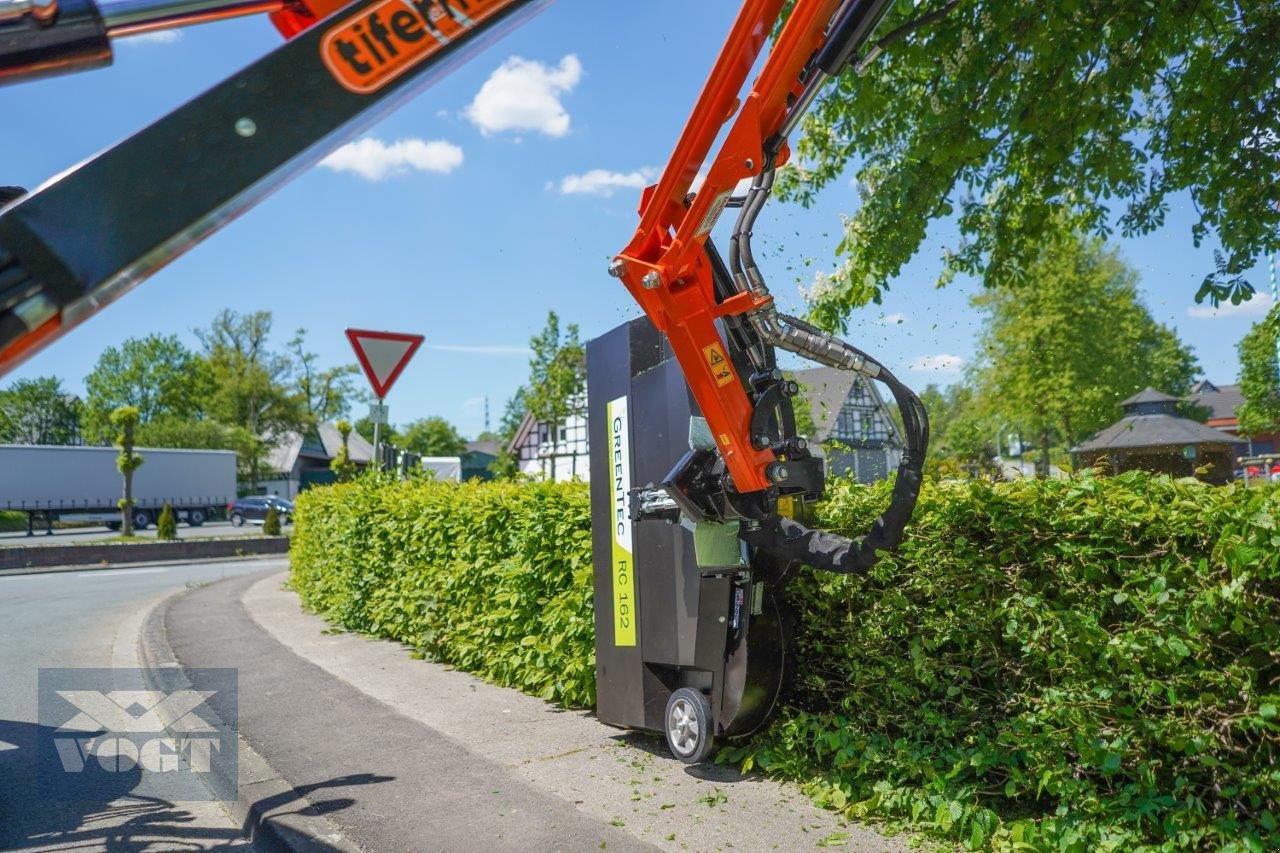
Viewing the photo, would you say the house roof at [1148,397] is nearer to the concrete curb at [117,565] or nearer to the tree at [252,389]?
the concrete curb at [117,565]

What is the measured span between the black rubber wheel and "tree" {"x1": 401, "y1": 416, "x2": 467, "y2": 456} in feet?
301

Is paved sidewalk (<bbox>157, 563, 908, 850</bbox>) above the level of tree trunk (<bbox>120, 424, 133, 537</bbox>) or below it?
below

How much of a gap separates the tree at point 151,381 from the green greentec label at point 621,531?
248 ft

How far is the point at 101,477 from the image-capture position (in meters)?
39.7

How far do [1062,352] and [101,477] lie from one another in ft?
128

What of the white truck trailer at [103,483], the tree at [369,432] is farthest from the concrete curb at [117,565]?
the tree at [369,432]

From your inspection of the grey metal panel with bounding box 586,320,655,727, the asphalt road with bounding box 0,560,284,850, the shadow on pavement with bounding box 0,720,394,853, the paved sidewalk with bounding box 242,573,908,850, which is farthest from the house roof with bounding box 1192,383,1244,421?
the shadow on pavement with bounding box 0,720,394,853

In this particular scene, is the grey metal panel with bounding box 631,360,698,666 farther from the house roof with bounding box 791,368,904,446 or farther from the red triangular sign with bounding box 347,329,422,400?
the red triangular sign with bounding box 347,329,422,400

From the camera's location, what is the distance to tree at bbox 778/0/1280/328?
6.79m

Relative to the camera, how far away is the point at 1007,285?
932 cm

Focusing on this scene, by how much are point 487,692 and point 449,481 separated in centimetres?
310

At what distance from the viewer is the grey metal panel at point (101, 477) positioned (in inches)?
1446

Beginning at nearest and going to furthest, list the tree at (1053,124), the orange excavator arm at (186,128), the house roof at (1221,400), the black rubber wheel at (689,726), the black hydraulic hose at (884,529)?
1. the orange excavator arm at (186,128)
2. the black hydraulic hose at (884,529)
3. the black rubber wheel at (689,726)
4. the tree at (1053,124)
5. the house roof at (1221,400)

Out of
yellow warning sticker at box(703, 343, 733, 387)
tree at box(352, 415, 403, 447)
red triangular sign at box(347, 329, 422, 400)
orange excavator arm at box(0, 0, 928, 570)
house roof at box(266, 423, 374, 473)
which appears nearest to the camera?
→ orange excavator arm at box(0, 0, 928, 570)
